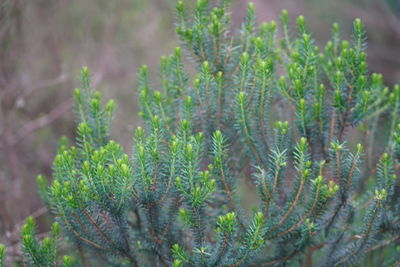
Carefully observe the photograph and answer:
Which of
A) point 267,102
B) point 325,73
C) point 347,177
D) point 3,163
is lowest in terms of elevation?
point 347,177

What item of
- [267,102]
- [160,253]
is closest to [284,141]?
[267,102]

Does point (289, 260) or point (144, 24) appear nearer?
point (289, 260)

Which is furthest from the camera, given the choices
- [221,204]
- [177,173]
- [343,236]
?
[221,204]

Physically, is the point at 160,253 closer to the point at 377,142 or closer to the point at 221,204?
the point at 221,204

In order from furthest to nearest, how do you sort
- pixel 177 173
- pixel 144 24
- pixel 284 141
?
pixel 144 24 → pixel 284 141 → pixel 177 173

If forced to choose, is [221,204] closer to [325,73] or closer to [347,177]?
[347,177]

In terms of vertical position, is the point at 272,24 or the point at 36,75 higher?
the point at 36,75
